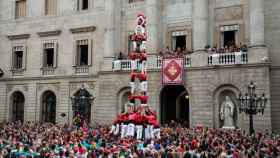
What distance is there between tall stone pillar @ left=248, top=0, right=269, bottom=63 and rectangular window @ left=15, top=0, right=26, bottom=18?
83.0 ft

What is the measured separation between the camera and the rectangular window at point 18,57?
46.4 meters

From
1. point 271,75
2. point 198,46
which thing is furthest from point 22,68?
point 271,75

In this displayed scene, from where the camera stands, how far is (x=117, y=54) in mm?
39562

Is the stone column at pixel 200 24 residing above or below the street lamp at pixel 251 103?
above

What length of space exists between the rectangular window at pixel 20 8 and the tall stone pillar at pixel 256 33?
25.3 m

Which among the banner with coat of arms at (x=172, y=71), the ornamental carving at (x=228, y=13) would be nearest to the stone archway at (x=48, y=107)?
the banner with coat of arms at (x=172, y=71)

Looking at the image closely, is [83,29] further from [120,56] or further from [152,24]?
[152,24]

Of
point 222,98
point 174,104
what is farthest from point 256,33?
point 174,104

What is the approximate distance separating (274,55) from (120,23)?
14.3m

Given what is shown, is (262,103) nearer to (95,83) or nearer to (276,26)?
(276,26)

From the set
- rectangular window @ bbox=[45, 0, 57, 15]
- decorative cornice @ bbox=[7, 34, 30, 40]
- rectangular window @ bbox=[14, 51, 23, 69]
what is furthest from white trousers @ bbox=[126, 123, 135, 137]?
rectangular window @ bbox=[14, 51, 23, 69]

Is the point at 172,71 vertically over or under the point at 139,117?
over

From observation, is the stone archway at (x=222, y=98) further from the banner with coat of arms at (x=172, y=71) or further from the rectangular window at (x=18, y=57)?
the rectangular window at (x=18, y=57)

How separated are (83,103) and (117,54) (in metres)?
5.38
